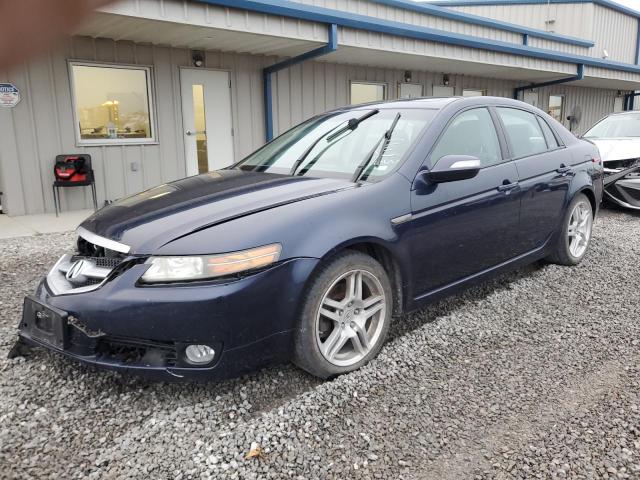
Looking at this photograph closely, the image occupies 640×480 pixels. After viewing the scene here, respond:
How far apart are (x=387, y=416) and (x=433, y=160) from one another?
162 cm

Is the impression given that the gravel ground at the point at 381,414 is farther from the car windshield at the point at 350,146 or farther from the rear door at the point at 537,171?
the car windshield at the point at 350,146

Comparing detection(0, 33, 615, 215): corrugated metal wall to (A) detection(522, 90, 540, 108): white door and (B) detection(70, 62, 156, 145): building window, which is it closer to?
(B) detection(70, 62, 156, 145): building window

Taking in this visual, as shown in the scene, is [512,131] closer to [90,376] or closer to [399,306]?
[399,306]

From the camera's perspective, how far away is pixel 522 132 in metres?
4.15

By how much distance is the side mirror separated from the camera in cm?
313

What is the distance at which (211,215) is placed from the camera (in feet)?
8.61

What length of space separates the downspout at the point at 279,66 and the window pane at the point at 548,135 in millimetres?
4454

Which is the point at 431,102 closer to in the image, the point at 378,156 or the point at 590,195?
the point at 378,156

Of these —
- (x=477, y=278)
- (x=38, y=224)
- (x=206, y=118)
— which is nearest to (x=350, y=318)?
(x=477, y=278)

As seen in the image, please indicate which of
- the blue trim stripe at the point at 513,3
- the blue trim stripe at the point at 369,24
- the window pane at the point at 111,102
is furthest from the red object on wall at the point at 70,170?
the blue trim stripe at the point at 513,3

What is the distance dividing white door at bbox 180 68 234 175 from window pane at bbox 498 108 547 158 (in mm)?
6022

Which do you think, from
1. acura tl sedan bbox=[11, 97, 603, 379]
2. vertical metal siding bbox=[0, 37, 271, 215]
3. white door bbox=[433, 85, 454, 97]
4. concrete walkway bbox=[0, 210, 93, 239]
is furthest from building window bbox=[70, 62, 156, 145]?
white door bbox=[433, 85, 454, 97]

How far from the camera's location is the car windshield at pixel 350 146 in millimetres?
3254

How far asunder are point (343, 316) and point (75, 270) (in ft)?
4.66
